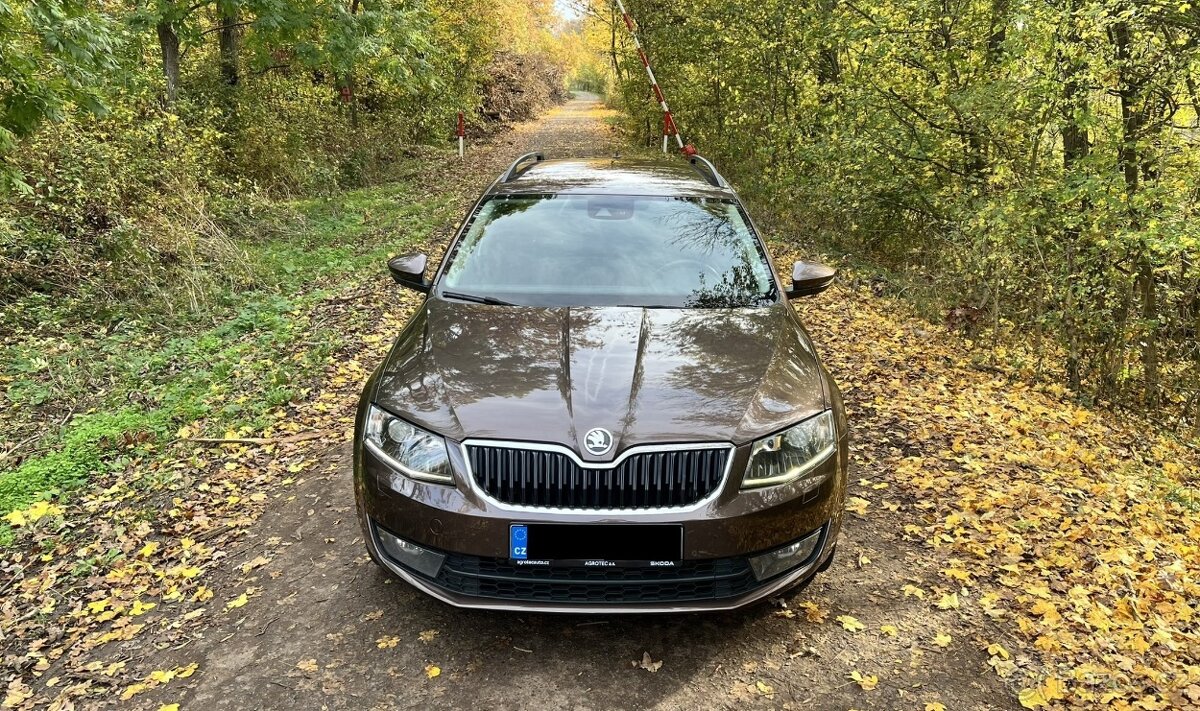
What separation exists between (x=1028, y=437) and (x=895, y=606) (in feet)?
7.92

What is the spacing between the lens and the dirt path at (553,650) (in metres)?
2.65

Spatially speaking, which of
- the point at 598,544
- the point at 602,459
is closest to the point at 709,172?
the point at 602,459

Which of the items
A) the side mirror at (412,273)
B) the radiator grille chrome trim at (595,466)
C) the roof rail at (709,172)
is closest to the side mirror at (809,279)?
the roof rail at (709,172)

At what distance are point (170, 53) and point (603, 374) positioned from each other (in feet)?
37.9

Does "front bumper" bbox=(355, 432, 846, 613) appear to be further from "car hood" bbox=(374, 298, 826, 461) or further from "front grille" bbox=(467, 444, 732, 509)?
"car hood" bbox=(374, 298, 826, 461)

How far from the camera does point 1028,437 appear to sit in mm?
4871

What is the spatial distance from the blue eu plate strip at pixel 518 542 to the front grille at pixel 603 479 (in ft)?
0.30

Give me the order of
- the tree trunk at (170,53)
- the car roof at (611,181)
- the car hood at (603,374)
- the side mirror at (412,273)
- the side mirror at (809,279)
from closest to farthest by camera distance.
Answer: the car hood at (603,374) < the side mirror at (809,279) < the side mirror at (412,273) < the car roof at (611,181) < the tree trunk at (170,53)

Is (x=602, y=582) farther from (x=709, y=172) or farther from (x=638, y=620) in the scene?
(x=709, y=172)

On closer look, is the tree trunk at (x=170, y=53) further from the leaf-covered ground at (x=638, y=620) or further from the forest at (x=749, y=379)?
the leaf-covered ground at (x=638, y=620)

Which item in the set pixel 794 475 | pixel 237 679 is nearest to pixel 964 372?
pixel 794 475

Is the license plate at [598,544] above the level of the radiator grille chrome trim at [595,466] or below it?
below

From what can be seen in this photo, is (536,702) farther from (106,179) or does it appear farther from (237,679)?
(106,179)

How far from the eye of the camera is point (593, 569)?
100.0 inches
